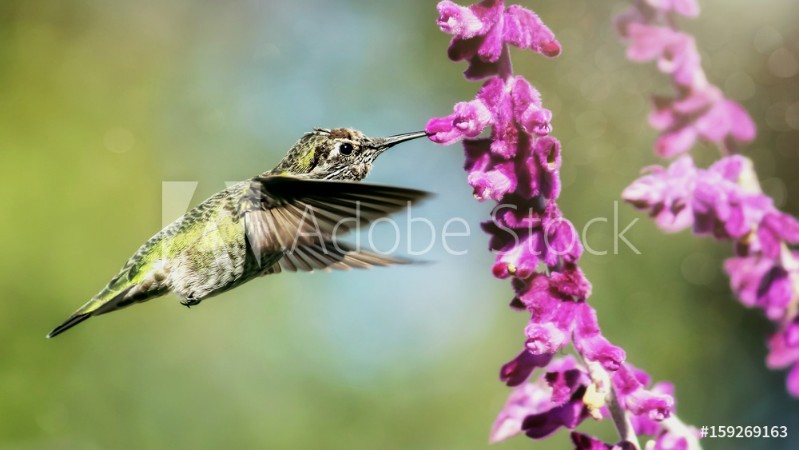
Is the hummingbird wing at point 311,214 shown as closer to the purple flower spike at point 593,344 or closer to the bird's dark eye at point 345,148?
the bird's dark eye at point 345,148

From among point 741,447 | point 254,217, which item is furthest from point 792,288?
point 741,447

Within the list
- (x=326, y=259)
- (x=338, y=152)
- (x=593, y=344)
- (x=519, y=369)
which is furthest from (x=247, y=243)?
(x=593, y=344)

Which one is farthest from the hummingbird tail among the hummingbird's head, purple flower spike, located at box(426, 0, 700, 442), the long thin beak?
purple flower spike, located at box(426, 0, 700, 442)

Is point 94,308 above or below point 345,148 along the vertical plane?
below

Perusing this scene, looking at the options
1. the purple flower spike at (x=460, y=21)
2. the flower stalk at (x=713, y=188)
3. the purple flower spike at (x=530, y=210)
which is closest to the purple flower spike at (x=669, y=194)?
the flower stalk at (x=713, y=188)

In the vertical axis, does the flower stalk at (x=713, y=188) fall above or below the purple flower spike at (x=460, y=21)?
below

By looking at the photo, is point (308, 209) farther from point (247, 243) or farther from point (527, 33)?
point (527, 33)

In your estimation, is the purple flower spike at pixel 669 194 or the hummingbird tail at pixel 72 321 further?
the hummingbird tail at pixel 72 321

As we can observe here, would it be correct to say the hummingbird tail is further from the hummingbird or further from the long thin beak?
the long thin beak
